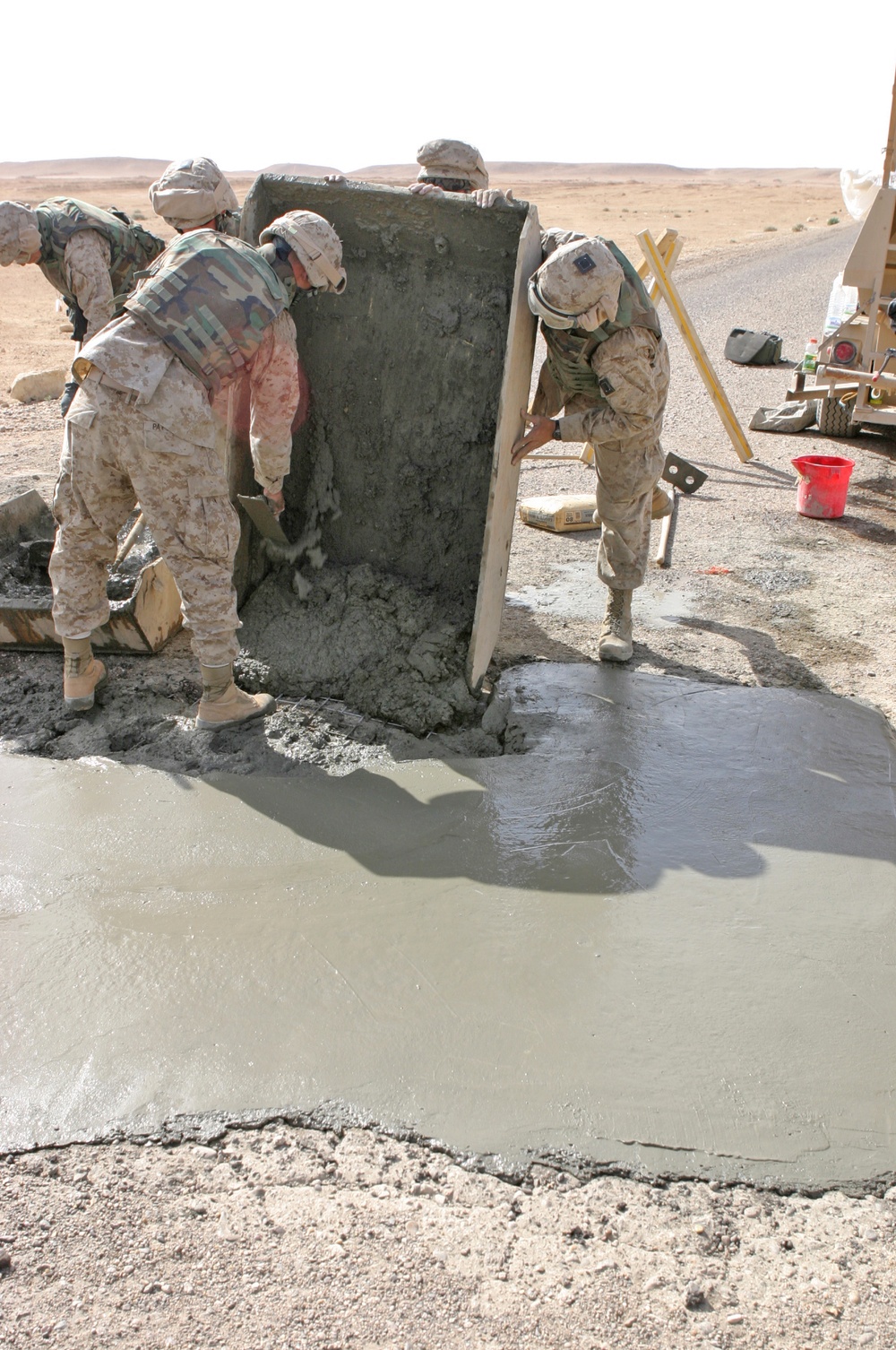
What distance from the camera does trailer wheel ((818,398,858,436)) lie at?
7.12 m

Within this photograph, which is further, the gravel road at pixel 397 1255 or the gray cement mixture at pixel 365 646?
the gray cement mixture at pixel 365 646

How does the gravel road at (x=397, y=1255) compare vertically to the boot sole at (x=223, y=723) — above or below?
below

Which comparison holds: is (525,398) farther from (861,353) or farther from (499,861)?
(861,353)

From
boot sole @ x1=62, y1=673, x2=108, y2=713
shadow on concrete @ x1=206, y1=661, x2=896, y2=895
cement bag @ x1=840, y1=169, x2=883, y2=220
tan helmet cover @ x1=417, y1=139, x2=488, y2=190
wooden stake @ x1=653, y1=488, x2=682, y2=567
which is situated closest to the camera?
shadow on concrete @ x1=206, y1=661, x2=896, y2=895

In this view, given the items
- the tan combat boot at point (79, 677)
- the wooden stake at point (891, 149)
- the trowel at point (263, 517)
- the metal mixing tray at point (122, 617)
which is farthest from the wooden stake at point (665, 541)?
the wooden stake at point (891, 149)

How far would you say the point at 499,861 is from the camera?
107 inches

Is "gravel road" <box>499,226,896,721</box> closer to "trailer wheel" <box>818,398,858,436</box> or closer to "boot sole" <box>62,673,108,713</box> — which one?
"trailer wheel" <box>818,398,858,436</box>

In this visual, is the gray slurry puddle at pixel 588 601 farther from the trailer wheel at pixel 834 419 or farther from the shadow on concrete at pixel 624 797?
the trailer wheel at pixel 834 419

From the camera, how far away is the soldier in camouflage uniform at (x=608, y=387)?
120 inches

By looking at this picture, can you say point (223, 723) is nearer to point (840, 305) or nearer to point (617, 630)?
point (617, 630)

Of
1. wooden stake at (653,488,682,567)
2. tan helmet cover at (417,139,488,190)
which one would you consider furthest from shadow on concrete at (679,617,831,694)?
tan helmet cover at (417,139,488,190)

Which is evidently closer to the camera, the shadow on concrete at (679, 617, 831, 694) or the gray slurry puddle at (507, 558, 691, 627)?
the shadow on concrete at (679, 617, 831, 694)

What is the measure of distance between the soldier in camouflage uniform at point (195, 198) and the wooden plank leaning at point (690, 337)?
3090 mm

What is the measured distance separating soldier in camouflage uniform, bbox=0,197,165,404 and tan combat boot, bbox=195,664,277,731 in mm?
1632
